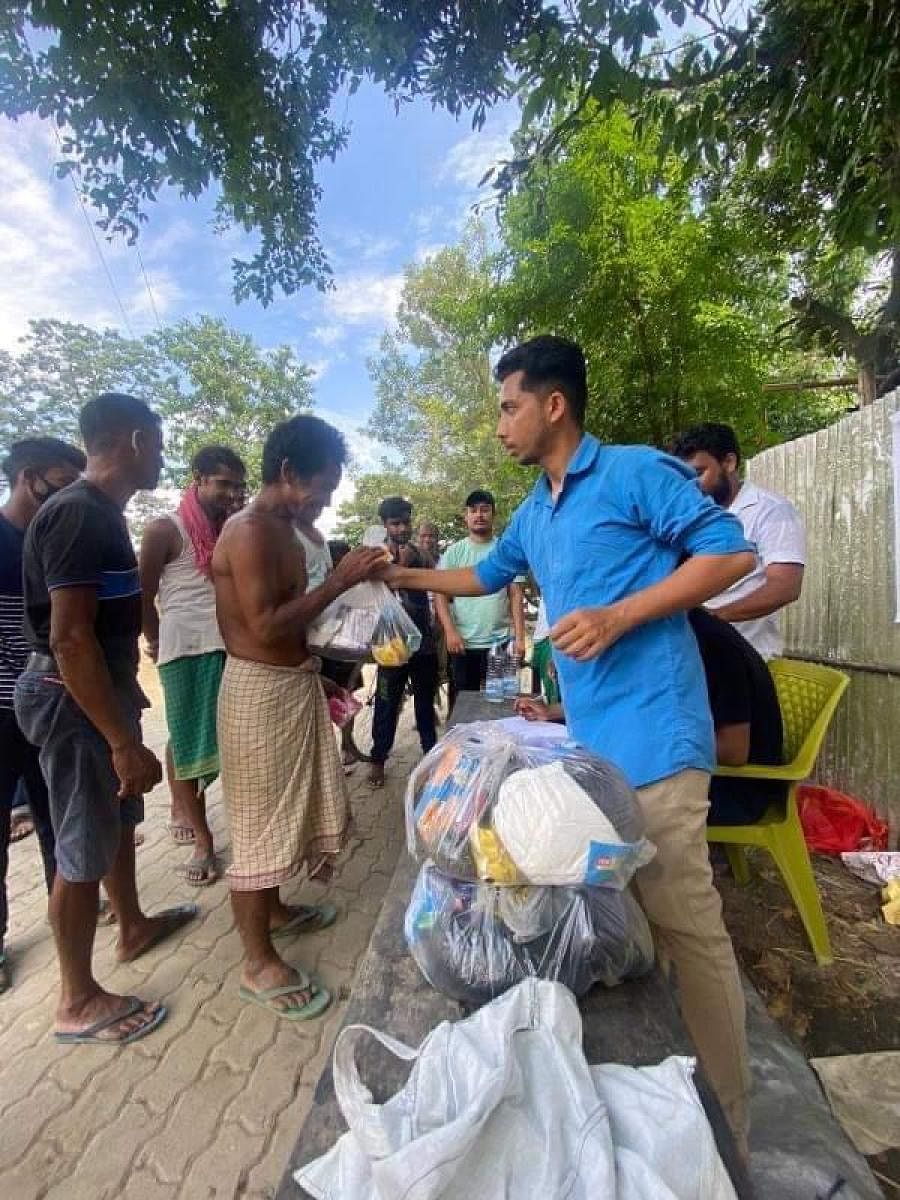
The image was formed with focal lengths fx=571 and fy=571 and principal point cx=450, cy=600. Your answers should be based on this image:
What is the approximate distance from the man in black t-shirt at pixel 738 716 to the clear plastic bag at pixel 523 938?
3.45 ft

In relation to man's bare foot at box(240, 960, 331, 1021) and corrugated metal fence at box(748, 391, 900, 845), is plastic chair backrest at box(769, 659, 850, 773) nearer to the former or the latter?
corrugated metal fence at box(748, 391, 900, 845)

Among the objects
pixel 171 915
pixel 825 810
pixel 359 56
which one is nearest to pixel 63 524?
pixel 171 915

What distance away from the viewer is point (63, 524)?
181 cm

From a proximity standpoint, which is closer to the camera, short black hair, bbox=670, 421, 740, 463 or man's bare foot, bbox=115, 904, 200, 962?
man's bare foot, bbox=115, 904, 200, 962

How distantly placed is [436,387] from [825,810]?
23169 mm

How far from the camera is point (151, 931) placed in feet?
8.39

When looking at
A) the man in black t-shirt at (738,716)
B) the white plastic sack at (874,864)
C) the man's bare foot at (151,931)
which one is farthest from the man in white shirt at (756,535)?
the man's bare foot at (151,931)

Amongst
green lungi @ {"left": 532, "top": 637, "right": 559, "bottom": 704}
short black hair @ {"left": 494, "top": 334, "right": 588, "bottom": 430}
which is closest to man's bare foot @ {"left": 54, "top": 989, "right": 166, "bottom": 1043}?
green lungi @ {"left": 532, "top": 637, "right": 559, "bottom": 704}

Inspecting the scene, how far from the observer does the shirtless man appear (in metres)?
2.02

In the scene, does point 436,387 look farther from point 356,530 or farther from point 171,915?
point 171,915

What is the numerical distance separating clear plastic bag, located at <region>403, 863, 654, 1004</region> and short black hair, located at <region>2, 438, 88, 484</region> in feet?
8.28

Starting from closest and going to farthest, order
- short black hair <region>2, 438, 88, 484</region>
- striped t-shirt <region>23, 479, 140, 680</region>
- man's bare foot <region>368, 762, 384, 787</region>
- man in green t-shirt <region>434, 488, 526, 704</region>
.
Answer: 1. striped t-shirt <region>23, 479, 140, 680</region>
2. short black hair <region>2, 438, 88, 484</region>
3. man's bare foot <region>368, 762, 384, 787</region>
4. man in green t-shirt <region>434, 488, 526, 704</region>

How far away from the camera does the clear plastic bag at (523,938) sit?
1.01 metres

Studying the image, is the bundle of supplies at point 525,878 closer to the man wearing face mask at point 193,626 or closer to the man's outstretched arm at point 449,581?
the man's outstretched arm at point 449,581
